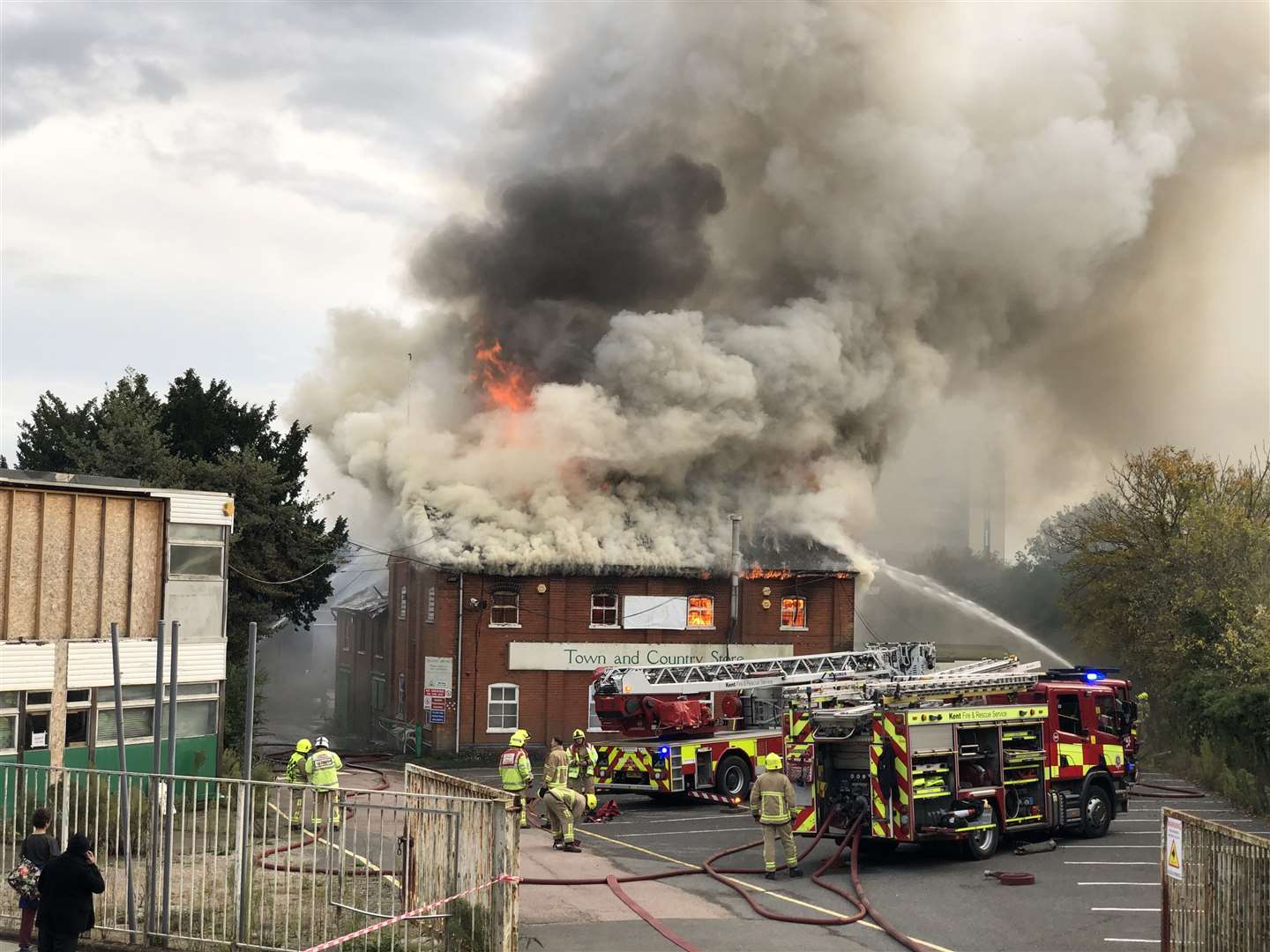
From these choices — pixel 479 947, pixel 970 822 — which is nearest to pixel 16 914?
pixel 479 947

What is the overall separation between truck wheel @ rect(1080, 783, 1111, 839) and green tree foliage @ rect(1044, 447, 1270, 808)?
17.8 ft

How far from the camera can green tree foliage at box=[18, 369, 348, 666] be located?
102 feet

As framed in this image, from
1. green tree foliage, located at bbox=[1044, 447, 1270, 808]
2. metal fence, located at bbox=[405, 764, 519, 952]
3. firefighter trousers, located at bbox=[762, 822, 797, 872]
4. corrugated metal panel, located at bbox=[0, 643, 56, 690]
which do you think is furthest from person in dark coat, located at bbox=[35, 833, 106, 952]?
green tree foliage, located at bbox=[1044, 447, 1270, 808]

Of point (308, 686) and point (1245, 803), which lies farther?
point (308, 686)

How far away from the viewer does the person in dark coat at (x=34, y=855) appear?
10.9 meters

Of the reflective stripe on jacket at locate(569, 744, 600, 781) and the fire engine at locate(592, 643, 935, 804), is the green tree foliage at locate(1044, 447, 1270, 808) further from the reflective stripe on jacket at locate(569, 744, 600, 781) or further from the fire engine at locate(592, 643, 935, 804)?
the reflective stripe on jacket at locate(569, 744, 600, 781)

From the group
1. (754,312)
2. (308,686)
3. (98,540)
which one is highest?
(754,312)

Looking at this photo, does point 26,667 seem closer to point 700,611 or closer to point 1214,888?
point 1214,888

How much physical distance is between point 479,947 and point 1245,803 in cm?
1881

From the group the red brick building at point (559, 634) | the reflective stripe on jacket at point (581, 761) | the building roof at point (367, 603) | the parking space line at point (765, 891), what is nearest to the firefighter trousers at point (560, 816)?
the parking space line at point (765, 891)

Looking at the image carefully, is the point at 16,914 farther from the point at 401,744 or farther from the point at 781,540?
the point at 781,540

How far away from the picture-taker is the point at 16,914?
39.7 feet

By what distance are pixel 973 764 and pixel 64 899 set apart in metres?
11.9

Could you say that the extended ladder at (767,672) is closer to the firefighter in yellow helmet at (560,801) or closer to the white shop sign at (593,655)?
the firefighter in yellow helmet at (560,801)
